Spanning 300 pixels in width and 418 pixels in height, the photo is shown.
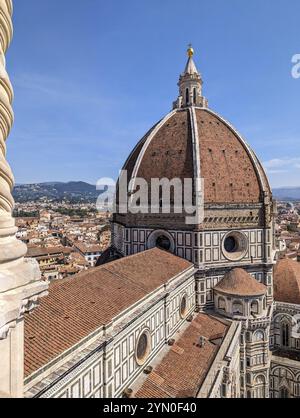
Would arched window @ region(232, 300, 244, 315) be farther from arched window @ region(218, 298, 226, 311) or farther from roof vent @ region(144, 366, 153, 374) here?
roof vent @ region(144, 366, 153, 374)

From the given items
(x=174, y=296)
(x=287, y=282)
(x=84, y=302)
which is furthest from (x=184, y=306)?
(x=287, y=282)

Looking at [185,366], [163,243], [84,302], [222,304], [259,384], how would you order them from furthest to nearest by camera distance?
[163,243]
[222,304]
[259,384]
[185,366]
[84,302]

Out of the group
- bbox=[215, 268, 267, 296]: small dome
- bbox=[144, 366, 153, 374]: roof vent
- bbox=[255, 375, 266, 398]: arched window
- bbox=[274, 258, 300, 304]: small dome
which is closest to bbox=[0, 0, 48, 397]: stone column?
bbox=[144, 366, 153, 374]: roof vent

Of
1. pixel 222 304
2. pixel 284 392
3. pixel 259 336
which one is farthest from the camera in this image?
pixel 284 392

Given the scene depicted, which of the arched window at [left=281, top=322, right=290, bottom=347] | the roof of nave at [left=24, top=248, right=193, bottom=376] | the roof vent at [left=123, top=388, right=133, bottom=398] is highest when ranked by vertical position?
the roof of nave at [left=24, top=248, right=193, bottom=376]

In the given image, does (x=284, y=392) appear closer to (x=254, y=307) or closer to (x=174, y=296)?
(x=254, y=307)

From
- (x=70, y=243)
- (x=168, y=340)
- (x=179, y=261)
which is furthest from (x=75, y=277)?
(x=70, y=243)

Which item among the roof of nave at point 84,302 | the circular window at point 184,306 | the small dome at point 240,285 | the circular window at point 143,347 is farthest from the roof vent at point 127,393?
the small dome at point 240,285
